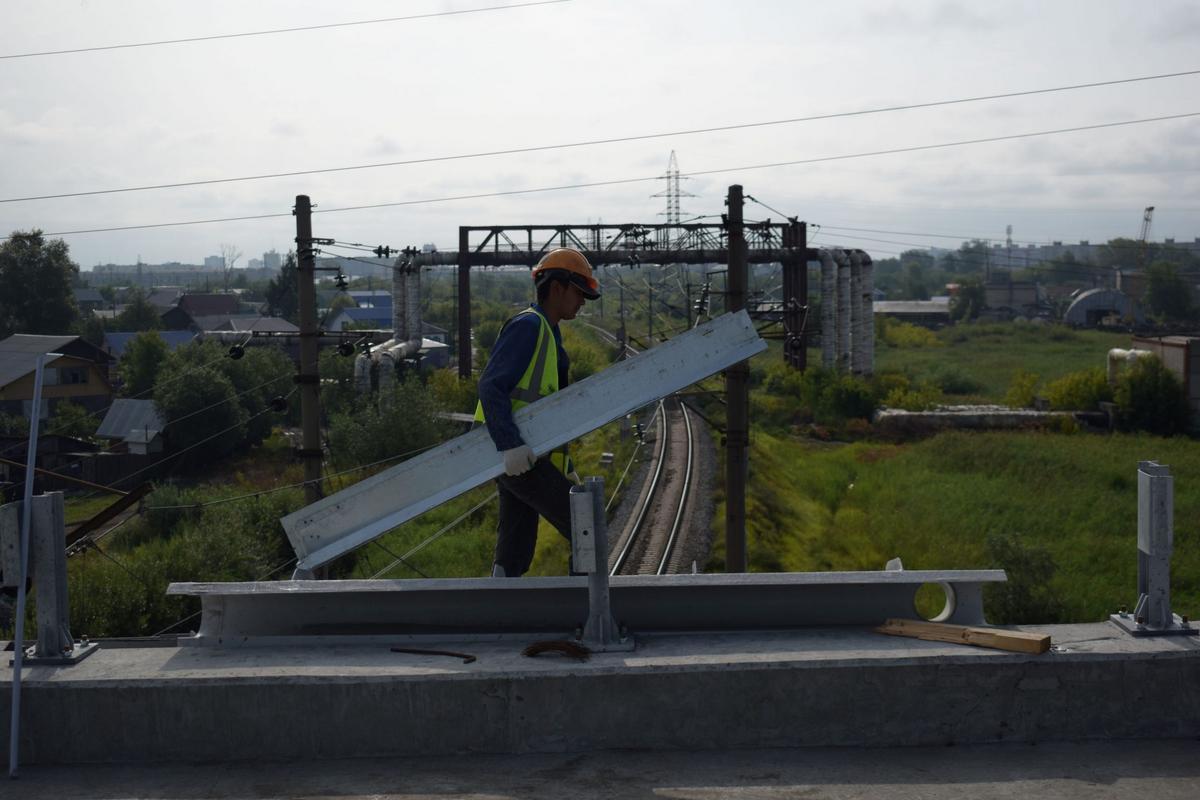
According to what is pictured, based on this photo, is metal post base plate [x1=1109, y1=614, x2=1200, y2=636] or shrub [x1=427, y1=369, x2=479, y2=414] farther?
shrub [x1=427, y1=369, x2=479, y2=414]

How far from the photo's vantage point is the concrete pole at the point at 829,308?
3616 cm

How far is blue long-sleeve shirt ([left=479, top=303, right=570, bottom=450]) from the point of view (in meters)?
4.88

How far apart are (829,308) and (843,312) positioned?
67.8 inches

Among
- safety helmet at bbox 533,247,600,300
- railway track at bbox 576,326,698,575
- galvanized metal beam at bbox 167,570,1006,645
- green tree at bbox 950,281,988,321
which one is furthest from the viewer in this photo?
green tree at bbox 950,281,988,321

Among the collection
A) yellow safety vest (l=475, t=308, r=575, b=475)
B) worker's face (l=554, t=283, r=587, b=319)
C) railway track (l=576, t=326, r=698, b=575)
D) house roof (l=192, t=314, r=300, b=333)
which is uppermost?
house roof (l=192, t=314, r=300, b=333)

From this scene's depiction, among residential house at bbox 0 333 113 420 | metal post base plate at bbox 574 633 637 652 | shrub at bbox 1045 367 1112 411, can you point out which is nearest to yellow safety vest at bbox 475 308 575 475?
metal post base plate at bbox 574 633 637 652

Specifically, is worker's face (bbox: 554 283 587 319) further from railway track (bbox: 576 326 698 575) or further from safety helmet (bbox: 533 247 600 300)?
railway track (bbox: 576 326 698 575)

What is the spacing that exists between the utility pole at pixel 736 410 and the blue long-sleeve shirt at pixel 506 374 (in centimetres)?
755

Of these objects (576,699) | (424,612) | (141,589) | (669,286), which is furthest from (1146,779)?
(669,286)

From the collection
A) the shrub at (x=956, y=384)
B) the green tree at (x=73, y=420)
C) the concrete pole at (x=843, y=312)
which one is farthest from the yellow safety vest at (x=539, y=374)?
the shrub at (x=956, y=384)

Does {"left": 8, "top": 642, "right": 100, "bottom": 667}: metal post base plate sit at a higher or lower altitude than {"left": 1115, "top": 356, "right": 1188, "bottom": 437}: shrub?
higher

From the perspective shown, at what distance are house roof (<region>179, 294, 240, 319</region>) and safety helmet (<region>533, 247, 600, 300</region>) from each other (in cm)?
7842

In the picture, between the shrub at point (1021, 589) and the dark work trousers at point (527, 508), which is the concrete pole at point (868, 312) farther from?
the dark work trousers at point (527, 508)

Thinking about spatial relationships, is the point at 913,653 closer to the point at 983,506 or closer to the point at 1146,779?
the point at 1146,779
